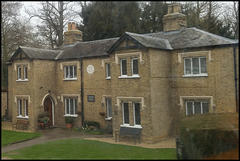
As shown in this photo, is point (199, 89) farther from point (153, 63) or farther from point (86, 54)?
point (86, 54)

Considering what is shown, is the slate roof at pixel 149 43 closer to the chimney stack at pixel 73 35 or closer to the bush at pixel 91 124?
the chimney stack at pixel 73 35

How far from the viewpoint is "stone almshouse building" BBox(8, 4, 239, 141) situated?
15.7 m

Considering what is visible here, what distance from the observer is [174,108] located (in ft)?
57.1

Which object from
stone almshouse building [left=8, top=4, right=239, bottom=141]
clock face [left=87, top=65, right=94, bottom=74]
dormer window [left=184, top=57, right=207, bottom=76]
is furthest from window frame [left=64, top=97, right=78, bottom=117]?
dormer window [left=184, top=57, right=207, bottom=76]

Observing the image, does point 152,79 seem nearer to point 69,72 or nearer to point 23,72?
point 69,72

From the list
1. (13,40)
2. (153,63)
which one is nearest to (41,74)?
(13,40)

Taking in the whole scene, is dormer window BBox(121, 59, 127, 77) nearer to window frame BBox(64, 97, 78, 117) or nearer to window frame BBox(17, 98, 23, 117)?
window frame BBox(64, 97, 78, 117)

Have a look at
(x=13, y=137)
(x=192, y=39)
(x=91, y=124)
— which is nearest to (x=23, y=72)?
(x=13, y=137)

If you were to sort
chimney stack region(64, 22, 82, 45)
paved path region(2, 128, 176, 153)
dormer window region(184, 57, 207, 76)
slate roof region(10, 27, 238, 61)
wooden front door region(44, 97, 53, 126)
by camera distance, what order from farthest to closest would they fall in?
chimney stack region(64, 22, 82, 45) < wooden front door region(44, 97, 53, 126) < dormer window region(184, 57, 207, 76) < slate roof region(10, 27, 238, 61) < paved path region(2, 128, 176, 153)

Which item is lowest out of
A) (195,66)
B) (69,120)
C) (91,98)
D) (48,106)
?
(69,120)

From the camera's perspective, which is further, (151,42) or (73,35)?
(73,35)

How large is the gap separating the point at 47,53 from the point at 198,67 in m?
12.2

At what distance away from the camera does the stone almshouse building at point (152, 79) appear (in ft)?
51.6

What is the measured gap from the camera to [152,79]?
1602 centimetres
